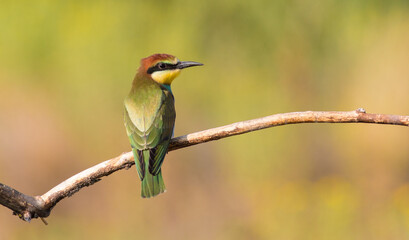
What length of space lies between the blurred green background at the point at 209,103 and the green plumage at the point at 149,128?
51.0 inches

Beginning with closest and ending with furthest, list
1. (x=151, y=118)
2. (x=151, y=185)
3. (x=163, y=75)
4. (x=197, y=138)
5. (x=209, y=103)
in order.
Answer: (x=197, y=138) → (x=151, y=185) → (x=151, y=118) → (x=163, y=75) → (x=209, y=103)

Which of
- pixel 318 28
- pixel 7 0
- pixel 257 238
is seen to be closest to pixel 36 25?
pixel 7 0

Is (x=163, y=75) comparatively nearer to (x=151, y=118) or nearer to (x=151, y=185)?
(x=151, y=118)

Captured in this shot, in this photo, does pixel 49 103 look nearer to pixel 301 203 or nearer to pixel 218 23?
pixel 218 23

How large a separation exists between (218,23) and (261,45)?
0.43 metres

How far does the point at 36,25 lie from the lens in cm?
547

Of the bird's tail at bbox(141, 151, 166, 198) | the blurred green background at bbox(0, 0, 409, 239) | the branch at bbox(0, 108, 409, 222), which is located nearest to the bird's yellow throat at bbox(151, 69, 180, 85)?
the bird's tail at bbox(141, 151, 166, 198)

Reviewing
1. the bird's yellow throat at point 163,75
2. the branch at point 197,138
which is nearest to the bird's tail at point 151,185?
the branch at point 197,138

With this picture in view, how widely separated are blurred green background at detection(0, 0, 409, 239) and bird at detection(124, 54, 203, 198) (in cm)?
123

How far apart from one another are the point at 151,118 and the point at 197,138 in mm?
661

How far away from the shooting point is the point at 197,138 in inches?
95.5

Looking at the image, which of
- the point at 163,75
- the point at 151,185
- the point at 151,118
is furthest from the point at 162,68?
the point at 151,185

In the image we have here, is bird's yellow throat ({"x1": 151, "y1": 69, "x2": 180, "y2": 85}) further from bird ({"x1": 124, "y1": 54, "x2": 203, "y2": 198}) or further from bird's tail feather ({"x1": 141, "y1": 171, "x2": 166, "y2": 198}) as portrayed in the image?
bird's tail feather ({"x1": 141, "y1": 171, "x2": 166, "y2": 198})

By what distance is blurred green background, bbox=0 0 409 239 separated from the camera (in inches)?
178
